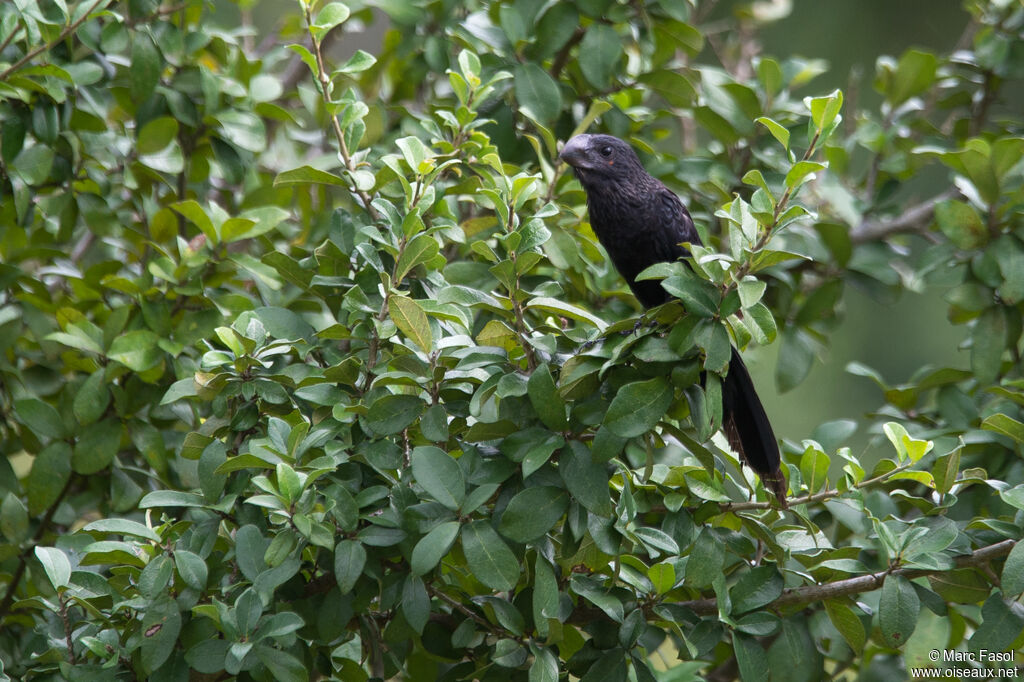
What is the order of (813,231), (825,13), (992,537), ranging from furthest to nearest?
(825,13), (813,231), (992,537)

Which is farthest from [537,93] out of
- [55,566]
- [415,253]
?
[55,566]

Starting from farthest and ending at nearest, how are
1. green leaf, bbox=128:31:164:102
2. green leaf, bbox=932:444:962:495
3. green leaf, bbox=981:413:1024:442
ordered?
green leaf, bbox=128:31:164:102 → green leaf, bbox=981:413:1024:442 → green leaf, bbox=932:444:962:495

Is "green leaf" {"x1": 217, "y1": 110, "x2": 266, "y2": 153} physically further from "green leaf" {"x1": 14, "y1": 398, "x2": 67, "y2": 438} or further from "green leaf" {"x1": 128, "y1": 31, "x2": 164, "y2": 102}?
"green leaf" {"x1": 14, "y1": 398, "x2": 67, "y2": 438}

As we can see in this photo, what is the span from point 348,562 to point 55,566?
535mm

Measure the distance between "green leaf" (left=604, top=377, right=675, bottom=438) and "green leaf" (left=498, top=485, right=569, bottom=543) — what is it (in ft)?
0.57

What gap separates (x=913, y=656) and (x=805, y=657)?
30 cm

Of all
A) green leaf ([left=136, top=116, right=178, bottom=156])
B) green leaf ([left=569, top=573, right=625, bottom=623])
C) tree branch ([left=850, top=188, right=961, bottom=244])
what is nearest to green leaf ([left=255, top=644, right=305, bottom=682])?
green leaf ([left=569, top=573, right=625, bottom=623])

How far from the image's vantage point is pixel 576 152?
91.6 inches

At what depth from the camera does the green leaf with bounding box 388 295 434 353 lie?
5.15 feet

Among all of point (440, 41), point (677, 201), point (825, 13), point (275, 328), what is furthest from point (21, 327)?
point (825, 13)

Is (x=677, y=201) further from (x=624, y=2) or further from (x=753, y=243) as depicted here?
(x=753, y=243)

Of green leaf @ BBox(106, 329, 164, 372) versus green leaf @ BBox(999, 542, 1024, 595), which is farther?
green leaf @ BBox(106, 329, 164, 372)

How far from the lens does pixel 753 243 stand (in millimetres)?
1504

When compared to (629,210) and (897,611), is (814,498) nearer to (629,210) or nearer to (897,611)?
(897,611)
